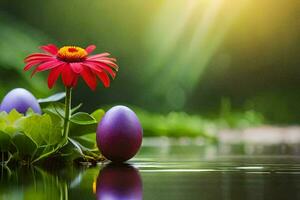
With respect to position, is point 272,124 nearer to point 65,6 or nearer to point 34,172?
point 65,6

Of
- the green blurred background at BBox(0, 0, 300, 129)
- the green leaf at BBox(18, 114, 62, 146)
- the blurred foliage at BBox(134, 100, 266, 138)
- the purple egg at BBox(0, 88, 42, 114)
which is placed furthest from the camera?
the green blurred background at BBox(0, 0, 300, 129)

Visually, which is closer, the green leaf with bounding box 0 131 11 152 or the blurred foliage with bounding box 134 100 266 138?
the green leaf with bounding box 0 131 11 152

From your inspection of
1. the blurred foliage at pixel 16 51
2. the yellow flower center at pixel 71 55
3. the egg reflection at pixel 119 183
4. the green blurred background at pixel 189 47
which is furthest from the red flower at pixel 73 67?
the green blurred background at pixel 189 47

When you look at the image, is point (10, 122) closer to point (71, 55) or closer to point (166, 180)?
point (71, 55)

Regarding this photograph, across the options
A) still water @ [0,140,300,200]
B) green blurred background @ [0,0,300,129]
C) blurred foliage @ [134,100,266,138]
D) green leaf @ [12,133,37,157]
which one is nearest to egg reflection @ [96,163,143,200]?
still water @ [0,140,300,200]

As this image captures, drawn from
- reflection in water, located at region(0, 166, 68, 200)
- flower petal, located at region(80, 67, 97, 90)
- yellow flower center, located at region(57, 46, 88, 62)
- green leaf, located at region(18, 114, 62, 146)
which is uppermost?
yellow flower center, located at region(57, 46, 88, 62)

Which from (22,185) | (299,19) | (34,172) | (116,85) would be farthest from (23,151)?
(299,19)

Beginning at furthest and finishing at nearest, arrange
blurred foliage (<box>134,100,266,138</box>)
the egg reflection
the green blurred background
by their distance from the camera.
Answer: the green blurred background → blurred foliage (<box>134,100,266,138</box>) → the egg reflection

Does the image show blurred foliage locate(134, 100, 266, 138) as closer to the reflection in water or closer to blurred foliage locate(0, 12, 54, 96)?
blurred foliage locate(0, 12, 54, 96)
